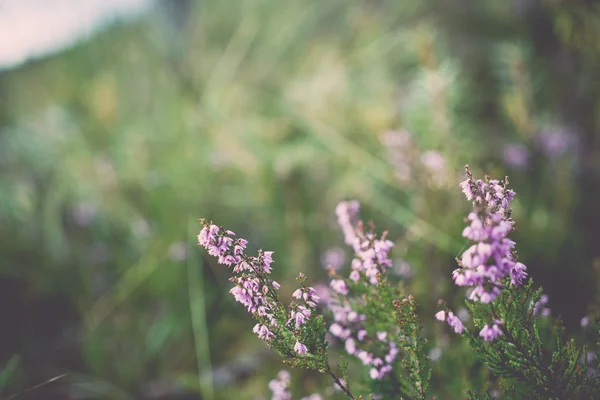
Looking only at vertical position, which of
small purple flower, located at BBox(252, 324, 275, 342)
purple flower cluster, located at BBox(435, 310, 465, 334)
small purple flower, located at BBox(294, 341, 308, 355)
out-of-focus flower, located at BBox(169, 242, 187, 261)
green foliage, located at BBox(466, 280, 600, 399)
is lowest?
green foliage, located at BBox(466, 280, 600, 399)

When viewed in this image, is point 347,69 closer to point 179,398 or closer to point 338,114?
point 338,114

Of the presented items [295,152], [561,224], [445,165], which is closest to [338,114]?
[295,152]

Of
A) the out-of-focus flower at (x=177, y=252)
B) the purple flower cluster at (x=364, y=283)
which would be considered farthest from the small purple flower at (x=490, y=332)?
the out-of-focus flower at (x=177, y=252)

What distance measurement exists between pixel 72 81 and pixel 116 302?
1986 mm

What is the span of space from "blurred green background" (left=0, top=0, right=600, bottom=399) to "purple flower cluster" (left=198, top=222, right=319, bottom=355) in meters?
0.70

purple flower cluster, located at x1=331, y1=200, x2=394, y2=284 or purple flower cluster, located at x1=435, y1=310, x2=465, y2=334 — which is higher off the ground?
purple flower cluster, located at x1=331, y1=200, x2=394, y2=284

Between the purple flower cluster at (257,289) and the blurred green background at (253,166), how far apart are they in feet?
2.30

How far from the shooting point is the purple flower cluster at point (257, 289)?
36.9 inches

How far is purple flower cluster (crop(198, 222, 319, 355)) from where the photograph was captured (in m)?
0.94

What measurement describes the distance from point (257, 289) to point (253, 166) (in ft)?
6.26

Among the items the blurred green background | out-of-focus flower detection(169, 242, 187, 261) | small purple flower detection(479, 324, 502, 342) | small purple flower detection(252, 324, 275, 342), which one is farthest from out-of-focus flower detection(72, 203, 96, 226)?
small purple flower detection(479, 324, 502, 342)

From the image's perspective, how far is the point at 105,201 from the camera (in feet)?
9.91

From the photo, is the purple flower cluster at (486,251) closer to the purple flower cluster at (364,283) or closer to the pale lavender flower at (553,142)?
the purple flower cluster at (364,283)

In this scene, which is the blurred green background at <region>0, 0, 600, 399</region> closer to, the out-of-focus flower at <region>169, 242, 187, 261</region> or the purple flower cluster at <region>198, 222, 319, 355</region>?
the out-of-focus flower at <region>169, 242, 187, 261</region>
